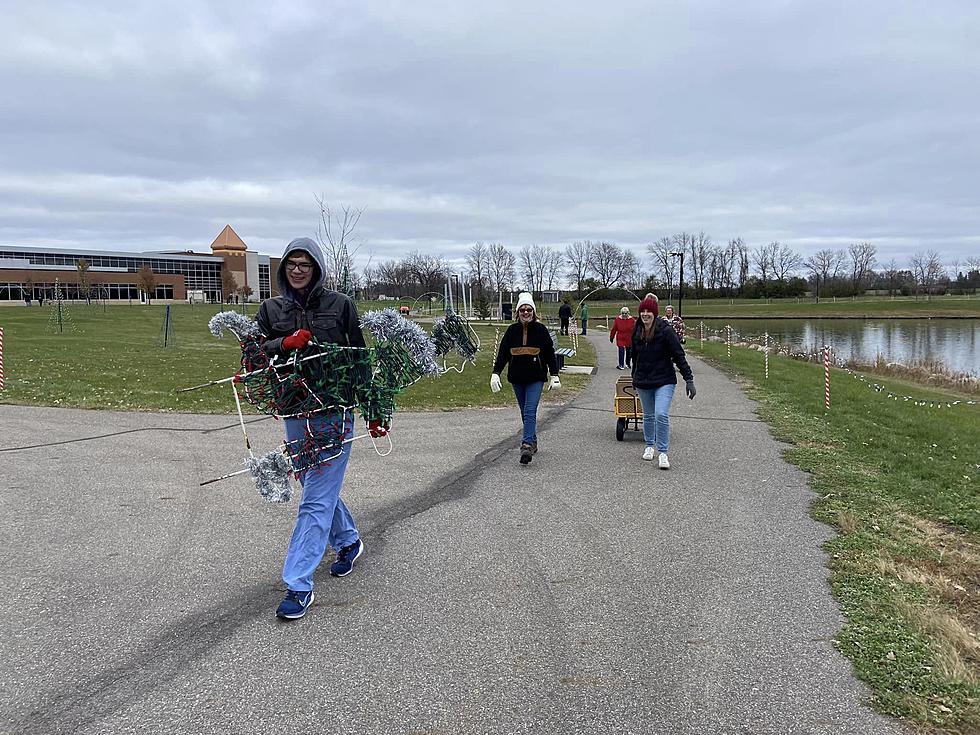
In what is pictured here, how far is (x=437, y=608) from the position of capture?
4148 mm

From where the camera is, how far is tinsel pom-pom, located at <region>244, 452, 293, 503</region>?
4.16 m

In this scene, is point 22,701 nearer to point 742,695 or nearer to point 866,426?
point 742,695

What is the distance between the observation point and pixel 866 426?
1063 cm

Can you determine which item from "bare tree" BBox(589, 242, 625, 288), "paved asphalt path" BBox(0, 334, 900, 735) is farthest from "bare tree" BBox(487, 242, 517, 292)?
"paved asphalt path" BBox(0, 334, 900, 735)

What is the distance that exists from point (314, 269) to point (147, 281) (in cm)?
9462

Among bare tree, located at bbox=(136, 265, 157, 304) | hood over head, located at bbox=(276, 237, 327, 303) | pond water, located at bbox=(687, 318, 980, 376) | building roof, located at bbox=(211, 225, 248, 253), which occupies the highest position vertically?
building roof, located at bbox=(211, 225, 248, 253)

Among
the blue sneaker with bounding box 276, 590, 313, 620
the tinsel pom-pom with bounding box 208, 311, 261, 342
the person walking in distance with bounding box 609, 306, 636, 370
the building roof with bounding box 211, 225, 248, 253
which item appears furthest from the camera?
the building roof with bounding box 211, 225, 248, 253

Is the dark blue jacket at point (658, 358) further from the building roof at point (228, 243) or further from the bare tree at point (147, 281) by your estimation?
the building roof at point (228, 243)

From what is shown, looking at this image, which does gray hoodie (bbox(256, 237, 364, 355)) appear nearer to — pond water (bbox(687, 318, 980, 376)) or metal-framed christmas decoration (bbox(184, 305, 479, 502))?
metal-framed christmas decoration (bbox(184, 305, 479, 502))

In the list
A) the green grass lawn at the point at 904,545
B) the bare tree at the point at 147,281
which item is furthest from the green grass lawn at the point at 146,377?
the bare tree at the point at 147,281

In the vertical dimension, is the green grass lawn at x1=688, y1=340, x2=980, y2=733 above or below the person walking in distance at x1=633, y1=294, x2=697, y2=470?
below

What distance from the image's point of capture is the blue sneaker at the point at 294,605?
3959 mm

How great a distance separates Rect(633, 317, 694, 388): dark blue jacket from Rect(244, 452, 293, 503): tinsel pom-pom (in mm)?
4721

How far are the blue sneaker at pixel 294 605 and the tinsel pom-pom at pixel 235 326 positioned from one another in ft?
4.99
